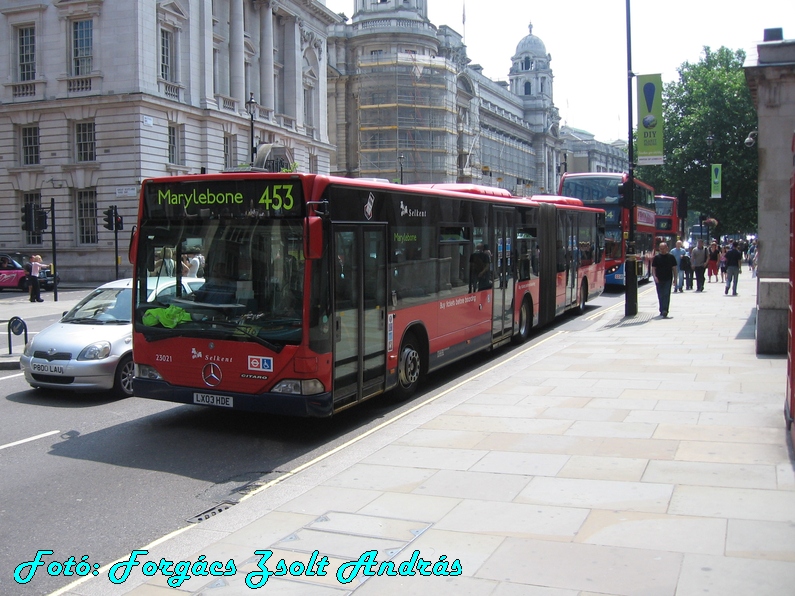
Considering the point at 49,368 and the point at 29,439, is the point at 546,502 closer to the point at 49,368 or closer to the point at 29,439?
the point at 29,439

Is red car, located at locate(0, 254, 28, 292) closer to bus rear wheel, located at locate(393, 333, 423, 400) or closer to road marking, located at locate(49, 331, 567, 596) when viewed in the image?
road marking, located at locate(49, 331, 567, 596)

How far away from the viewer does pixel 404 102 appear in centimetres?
6994

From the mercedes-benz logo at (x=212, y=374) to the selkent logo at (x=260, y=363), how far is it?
0.42 meters

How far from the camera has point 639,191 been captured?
120ft

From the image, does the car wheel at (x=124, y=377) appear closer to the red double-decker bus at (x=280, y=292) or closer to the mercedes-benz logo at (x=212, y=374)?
the red double-decker bus at (x=280, y=292)

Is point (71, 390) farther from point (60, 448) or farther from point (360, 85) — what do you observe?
point (360, 85)

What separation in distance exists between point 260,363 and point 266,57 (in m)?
47.9

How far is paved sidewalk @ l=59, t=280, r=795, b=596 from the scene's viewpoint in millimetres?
4727

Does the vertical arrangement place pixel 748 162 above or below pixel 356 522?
above

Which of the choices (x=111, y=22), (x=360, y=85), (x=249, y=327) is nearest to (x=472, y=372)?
(x=249, y=327)

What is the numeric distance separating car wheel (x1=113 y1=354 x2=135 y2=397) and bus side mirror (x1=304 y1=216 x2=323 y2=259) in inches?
166

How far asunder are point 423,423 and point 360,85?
212 feet

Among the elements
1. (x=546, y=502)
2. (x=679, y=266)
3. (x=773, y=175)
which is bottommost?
(x=546, y=502)

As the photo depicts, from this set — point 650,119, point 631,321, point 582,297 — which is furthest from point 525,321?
point 650,119
